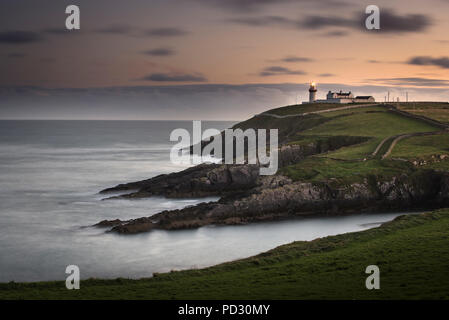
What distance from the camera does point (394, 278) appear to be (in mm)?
25172

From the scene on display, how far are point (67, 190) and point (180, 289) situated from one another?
48.5 m

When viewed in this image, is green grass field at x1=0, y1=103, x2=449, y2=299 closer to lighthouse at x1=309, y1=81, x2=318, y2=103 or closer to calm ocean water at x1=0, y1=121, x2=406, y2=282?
calm ocean water at x1=0, y1=121, x2=406, y2=282

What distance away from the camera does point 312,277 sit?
87.4 feet

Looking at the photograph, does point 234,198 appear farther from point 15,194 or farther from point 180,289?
point 15,194

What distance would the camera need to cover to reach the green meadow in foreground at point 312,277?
2342cm

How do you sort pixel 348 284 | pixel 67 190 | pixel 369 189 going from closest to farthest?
pixel 348 284
pixel 369 189
pixel 67 190

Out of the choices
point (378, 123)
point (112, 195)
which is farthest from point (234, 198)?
point (378, 123)

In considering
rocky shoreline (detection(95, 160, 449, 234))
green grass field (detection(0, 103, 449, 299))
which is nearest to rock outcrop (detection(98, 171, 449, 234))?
rocky shoreline (detection(95, 160, 449, 234))
